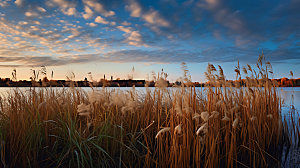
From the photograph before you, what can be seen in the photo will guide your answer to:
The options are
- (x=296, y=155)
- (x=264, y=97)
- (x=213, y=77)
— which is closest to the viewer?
(x=213, y=77)

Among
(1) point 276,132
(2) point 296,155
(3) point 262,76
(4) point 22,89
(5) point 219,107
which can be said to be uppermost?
(3) point 262,76

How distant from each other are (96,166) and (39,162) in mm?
893

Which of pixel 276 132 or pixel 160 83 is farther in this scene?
pixel 276 132

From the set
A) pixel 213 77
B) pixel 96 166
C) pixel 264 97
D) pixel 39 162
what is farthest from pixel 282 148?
pixel 39 162

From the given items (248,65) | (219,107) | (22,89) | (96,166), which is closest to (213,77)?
(219,107)

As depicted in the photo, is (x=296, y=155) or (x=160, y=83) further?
(x=296, y=155)

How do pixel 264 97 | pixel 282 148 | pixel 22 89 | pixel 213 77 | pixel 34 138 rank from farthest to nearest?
pixel 22 89 < pixel 264 97 < pixel 282 148 < pixel 213 77 < pixel 34 138

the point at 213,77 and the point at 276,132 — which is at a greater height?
the point at 213,77

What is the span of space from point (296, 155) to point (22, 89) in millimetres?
6339

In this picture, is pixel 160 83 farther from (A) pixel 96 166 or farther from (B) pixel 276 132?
(B) pixel 276 132

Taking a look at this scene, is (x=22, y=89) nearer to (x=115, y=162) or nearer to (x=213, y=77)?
(x=115, y=162)

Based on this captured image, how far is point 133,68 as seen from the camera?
4723 mm

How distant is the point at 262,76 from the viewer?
462 centimetres

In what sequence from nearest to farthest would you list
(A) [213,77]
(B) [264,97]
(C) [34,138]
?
(C) [34,138] → (A) [213,77] → (B) [264,97]
